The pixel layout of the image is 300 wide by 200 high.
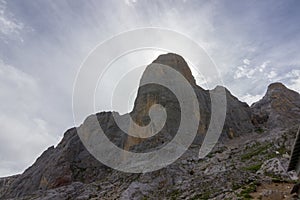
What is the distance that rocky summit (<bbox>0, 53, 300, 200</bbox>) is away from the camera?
1468 inches

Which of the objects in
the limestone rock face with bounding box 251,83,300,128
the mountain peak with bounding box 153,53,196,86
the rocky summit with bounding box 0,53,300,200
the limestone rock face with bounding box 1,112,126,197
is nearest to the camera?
the rocky summit with bounding box 0,53,300,200

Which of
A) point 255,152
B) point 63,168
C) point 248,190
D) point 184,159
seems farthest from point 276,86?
point 248,190

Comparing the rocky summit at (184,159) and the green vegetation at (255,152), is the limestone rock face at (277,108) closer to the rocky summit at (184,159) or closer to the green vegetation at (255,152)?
the rocky summit at (184,159)

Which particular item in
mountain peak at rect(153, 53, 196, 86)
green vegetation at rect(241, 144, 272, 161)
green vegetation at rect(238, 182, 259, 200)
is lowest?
green vegetation at rect(238, 182, 259, 200)

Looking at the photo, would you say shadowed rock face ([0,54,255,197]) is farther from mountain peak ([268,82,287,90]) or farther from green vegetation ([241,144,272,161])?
green vegetation ([241,144,272,161])

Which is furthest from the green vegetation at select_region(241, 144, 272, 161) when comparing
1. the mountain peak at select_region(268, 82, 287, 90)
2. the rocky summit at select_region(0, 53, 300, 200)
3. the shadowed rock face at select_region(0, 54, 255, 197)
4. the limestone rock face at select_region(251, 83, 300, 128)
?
the mountain peak at select_region(268, 82, 287, 90)

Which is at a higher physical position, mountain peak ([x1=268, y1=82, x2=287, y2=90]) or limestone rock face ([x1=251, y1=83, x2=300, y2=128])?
mountain peak ([x1=268, y1=82, x2=287, y2=90])

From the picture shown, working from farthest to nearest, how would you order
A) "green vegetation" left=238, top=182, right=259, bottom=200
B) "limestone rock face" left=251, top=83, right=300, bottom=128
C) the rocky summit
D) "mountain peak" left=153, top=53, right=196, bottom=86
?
"mountain peak" left=153, top=53, right=196, bottom=86 < "limestone rock face" left=251, top=83, right=300, bottom=128 < the rocky summit < "green vegetation" left=238, top=182, right=259, bottom=200

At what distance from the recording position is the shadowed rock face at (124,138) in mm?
80125

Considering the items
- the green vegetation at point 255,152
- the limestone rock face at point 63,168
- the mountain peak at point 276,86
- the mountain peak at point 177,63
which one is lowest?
the green vegetation at point 255,152

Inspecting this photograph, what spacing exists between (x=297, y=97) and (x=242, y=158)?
65939 mm

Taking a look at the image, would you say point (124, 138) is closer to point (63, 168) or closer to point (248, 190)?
point (63, 168)

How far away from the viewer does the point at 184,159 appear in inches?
2404

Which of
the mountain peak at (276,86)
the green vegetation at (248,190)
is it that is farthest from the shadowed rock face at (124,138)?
the green vegetation at (248,190)
